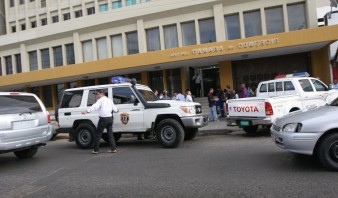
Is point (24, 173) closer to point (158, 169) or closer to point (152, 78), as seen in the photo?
point (158, 169)

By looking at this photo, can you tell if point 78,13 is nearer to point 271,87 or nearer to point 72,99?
point 72,99

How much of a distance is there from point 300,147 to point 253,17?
60.8ft

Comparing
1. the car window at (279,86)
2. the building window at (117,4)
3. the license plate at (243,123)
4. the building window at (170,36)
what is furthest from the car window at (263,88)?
the building window at (117,4)

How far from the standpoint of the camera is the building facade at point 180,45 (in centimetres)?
2030

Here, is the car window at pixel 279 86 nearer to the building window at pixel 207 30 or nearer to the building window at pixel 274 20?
the building window at pixel 274 20

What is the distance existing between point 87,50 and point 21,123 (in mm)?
20665

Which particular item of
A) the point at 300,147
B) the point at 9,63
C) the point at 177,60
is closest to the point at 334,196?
the point at 300,147

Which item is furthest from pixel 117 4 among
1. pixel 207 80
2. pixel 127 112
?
pixel 127 112

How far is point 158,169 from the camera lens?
6836 millimetres

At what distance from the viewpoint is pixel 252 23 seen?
23.0 meters

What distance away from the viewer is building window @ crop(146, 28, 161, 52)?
25.1 meters

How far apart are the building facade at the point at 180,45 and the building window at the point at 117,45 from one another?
0.08 metres

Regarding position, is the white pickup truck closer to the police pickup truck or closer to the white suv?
the police pickup truck

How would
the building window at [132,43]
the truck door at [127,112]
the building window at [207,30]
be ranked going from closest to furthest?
the truck door at [127,112], the building window at [207,30], the building window at [132,43]
